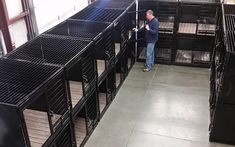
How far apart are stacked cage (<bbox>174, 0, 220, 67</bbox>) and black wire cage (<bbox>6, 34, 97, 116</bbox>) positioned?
308cm

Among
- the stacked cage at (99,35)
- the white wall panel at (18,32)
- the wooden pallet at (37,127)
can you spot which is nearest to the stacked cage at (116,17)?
the stacked cage at (99,35)

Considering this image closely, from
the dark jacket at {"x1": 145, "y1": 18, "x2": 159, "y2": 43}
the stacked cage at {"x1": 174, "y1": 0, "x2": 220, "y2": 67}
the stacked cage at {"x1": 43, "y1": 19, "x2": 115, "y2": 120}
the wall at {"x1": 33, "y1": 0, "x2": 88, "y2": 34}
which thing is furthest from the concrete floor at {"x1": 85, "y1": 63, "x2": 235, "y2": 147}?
the wall at {"x1": 33, "y1": 0, "x2": 88, "y2": 34}

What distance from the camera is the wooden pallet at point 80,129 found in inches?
181

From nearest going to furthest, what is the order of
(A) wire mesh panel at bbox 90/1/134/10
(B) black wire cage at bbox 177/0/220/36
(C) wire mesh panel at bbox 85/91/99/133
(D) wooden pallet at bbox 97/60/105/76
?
(C) wire mesh panel at bbox 85/91/99/133
(D) wooden pallet at bbox 97/60/105/76
(A) wire mesh panel at bbox 90/1/134/10
(B) black wire cage at bbox 177/0/220/36

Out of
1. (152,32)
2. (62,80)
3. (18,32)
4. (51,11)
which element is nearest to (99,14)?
(51,11)

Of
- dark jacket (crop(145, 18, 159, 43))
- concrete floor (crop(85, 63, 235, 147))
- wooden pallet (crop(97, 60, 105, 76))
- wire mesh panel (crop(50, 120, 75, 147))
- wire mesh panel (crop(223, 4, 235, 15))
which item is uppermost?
wire mesh panel (crop(223, 4, 235, 15))

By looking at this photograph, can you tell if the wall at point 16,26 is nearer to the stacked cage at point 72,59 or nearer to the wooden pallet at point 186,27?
the stacked cage at point 72,59

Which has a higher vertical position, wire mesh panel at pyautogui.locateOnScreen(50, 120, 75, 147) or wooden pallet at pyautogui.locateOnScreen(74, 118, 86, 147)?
wire mesh panel at pyautogui.locateOnScreen(50, 120, 75, 147)

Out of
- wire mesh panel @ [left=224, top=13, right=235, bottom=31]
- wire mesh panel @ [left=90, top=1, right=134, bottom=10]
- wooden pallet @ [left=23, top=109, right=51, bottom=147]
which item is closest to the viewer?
wooden pallet @ [left=23, top=109, right=51, bottom=147]

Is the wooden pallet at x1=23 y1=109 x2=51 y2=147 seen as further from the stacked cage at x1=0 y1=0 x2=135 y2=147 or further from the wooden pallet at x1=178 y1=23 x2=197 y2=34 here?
the wooden pallet at x1=178 y1=23 x2=197 y2=34

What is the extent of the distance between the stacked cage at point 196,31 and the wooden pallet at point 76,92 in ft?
11.0

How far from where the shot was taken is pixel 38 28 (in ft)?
15.1

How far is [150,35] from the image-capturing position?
6.52 m

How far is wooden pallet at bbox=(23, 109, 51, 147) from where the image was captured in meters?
3.39
